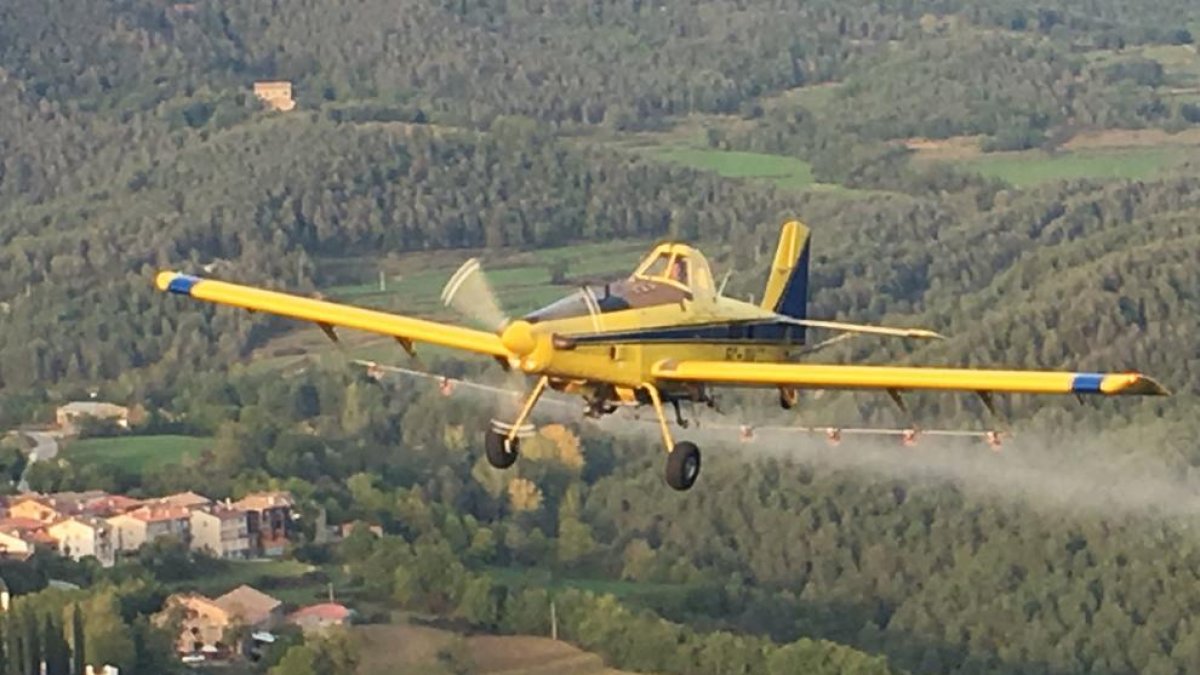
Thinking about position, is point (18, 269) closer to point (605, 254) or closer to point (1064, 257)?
point (605, 254)

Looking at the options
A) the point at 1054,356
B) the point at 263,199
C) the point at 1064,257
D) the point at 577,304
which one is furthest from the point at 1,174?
the point at 577,304

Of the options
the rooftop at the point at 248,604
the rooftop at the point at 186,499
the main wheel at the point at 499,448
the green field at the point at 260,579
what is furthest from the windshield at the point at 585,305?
the rooftop at the point at 186,499

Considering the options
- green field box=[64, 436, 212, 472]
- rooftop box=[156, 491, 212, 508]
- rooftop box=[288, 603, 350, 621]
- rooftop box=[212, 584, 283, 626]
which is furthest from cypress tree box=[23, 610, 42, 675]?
green field box=[64, 436, 212, 472]

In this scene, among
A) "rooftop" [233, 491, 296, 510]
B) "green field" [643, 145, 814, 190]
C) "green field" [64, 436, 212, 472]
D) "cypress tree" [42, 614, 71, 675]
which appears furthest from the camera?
"green field" [643, 145, 814, 190]

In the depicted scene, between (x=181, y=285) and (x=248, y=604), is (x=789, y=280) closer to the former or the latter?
(x=181, y=285)

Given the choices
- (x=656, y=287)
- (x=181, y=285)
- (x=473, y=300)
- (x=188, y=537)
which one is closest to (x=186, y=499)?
(x=188, y=537)

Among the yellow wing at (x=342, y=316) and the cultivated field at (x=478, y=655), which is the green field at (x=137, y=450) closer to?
the cultivated field at (x=478, y=655)

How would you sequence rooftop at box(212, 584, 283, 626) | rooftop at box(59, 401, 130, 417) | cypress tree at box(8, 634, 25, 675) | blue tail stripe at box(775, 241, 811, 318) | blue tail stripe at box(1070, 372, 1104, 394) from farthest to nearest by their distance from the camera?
rooftop at box(59, 401, 130, 417), rooftop at box(212, 584, 283, 626), cypress tree at box(8, 634, 25, 675), blue tail stripe at box(775, 241, 811, 318), blue tail stripe at box(1070, 372, 1104, 394)

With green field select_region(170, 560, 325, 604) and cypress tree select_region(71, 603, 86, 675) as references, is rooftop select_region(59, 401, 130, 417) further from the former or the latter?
cypress tree select_region(71, 603, 86, 675)
